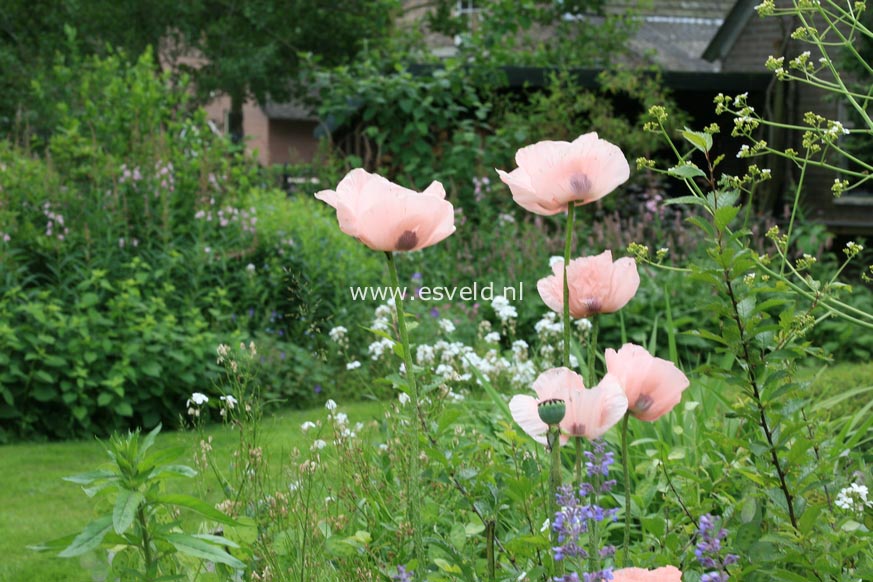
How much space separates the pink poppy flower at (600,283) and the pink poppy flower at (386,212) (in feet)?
0.80

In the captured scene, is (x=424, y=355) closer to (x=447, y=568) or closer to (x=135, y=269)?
(x=447, y=568)

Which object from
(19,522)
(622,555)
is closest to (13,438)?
(19,522)

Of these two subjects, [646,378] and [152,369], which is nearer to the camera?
[646,378]

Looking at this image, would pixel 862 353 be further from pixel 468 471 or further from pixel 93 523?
pixel 93 523

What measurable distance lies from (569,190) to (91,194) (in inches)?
235

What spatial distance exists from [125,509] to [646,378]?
92 centimetres

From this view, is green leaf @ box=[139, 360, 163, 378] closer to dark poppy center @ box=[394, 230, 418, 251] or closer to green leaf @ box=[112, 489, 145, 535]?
green leaf @ box=[112, 489, 145, 535]

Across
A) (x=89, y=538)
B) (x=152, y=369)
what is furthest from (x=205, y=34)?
(x=89, y=538)

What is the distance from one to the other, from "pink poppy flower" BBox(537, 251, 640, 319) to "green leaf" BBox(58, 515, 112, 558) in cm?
88

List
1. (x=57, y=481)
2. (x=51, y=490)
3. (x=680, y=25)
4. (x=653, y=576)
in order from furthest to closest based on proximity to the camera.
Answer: (x=680, y=25), (x=57, y=481), (x=51, y=490), (x=653, y=576)

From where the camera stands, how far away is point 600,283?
178 centimetres

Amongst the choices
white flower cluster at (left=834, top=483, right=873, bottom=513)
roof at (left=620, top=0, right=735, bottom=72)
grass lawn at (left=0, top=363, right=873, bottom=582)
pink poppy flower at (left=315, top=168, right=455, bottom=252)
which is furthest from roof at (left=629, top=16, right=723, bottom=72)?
pink poppy flower at (left=315, top=168, right=455, bottom=252)

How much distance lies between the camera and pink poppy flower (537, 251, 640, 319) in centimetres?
176

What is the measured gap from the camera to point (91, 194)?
7113 mm
